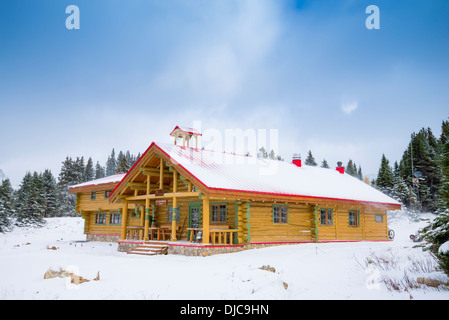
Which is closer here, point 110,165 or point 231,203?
point 231,203

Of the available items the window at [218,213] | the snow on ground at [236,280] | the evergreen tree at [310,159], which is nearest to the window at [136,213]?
the window at [218,213]

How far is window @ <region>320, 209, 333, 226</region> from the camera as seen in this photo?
2214 centimetres

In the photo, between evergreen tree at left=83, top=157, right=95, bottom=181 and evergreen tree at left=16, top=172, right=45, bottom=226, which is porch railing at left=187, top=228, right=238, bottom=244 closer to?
evergreen tree at left=16, top=172, right=45, bottom=226

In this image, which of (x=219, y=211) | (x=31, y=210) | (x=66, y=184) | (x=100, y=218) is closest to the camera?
(x=219, y=211)

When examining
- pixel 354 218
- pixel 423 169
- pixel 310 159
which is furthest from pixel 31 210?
pixel 423 169

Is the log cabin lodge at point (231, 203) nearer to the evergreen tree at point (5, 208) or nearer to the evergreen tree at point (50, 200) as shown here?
the evergreen tree at point (5, 208)

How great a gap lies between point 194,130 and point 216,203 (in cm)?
590

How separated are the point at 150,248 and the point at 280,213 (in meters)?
7.46

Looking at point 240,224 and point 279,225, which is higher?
point 240,224

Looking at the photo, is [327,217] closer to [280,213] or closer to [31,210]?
[280,213]

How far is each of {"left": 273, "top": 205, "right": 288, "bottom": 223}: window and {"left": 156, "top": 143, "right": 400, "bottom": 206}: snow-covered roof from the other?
113cm

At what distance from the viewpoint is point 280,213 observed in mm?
Answer: 19812

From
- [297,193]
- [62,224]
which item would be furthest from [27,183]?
[297,193]
